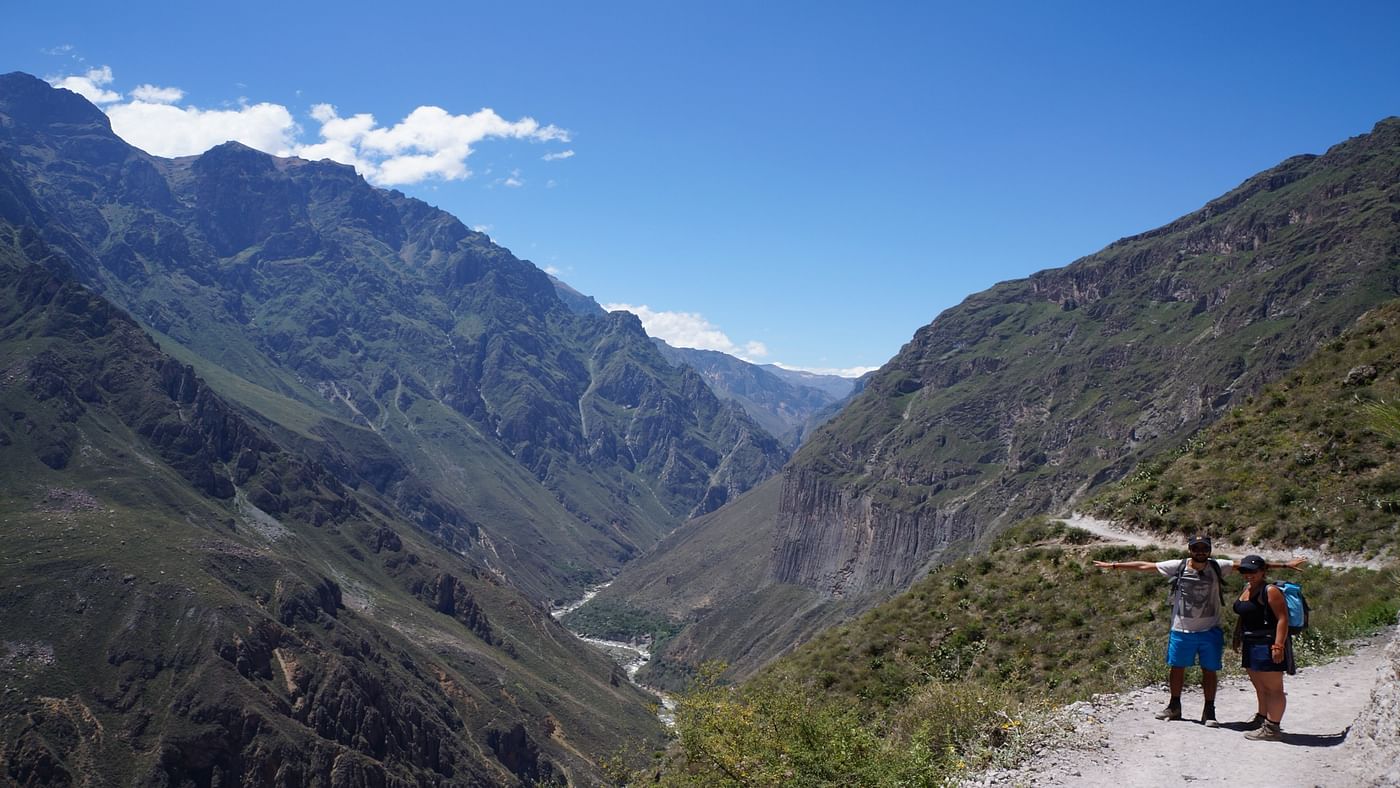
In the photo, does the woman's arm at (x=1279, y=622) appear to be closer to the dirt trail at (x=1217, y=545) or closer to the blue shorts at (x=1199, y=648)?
the blue shorts at (x=1199, y=648)

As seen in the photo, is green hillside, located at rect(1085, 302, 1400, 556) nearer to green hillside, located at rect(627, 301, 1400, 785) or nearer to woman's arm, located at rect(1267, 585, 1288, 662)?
green hillside, located at rect(627, 301, 1400, 785)

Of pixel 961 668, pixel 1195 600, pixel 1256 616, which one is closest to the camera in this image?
pixel 1256 616

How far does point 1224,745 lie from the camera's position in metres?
13.9

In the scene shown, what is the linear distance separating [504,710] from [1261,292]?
170018 mm

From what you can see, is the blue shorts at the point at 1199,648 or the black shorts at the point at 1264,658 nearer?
the black shorts at the point at 1264,658

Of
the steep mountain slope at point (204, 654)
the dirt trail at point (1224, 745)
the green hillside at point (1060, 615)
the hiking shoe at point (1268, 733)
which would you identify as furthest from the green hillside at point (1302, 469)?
the steep mountain slope at point (204, 654)

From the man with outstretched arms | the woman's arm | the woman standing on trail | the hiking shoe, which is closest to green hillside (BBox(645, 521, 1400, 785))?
the man with outstretched arms

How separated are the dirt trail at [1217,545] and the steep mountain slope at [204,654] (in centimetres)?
9895

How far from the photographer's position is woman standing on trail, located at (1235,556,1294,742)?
13422 mm

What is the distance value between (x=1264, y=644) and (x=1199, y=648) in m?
1.68

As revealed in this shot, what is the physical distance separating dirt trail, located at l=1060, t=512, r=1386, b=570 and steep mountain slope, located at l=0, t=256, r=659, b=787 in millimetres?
98947

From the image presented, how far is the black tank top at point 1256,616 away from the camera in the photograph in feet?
45.3

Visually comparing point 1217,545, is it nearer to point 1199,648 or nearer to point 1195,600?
point 1199,648

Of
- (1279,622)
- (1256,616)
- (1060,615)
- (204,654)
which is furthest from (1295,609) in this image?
(204,654)
